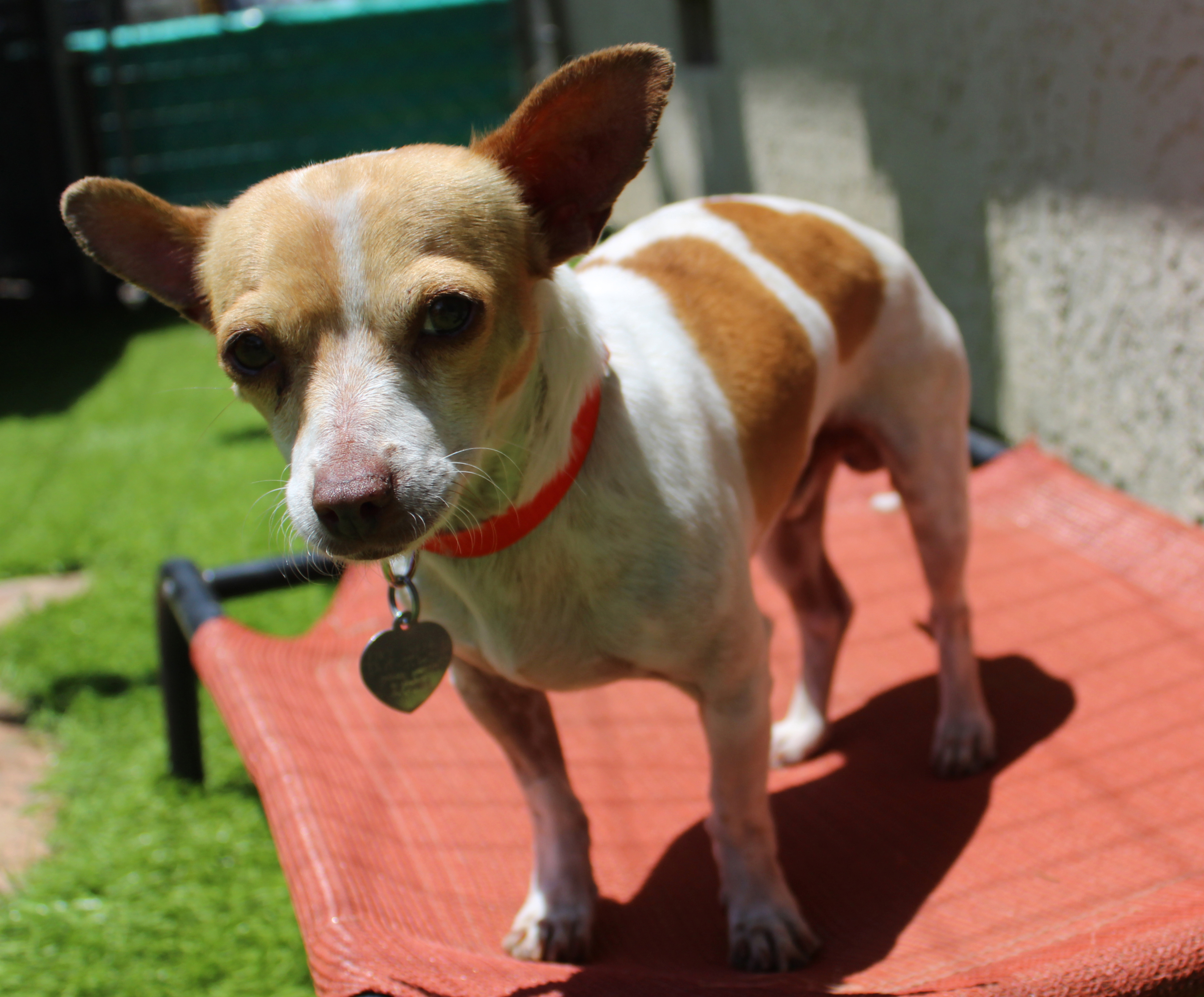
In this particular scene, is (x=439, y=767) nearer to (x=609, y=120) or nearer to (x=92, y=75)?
(x=609, y=120)

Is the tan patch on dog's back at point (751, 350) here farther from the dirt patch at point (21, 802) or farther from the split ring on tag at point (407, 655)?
the dirt patch at point (21, 802)

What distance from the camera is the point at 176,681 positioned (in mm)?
2898

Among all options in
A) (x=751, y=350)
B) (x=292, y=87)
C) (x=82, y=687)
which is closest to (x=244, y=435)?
(x=82, y=687)

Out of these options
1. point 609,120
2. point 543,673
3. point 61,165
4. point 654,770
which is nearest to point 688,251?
point 609,120

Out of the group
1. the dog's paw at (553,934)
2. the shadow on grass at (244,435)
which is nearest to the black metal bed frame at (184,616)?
the dog's paw at (553,934)

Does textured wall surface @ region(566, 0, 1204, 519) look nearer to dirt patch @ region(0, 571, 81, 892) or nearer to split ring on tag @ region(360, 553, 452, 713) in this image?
split ring on tag @ region(360, 553, 452, 713)

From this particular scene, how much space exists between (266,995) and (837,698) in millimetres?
1476

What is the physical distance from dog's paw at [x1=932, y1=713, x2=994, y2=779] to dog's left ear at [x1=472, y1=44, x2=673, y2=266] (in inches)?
55.7

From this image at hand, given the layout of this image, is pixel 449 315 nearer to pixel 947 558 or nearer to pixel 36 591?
pixel 947 558

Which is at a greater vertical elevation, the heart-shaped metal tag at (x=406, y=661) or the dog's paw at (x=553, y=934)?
the heart-shaped metal tag at (x=406, y=661)

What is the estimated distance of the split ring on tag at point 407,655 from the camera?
178cm

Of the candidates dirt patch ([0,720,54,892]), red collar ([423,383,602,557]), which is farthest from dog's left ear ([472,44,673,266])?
dirt patch ([0,720,54,892])

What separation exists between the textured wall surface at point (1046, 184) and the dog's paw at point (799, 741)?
4.00ft

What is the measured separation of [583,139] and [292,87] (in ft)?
33.2
